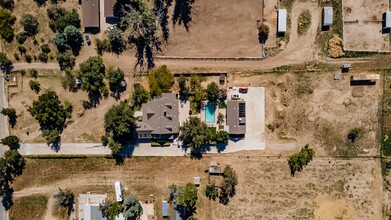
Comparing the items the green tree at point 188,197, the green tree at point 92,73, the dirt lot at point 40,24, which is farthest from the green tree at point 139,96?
the green tree at point 188,197

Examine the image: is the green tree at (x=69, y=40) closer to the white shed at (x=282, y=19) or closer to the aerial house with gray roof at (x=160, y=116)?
the aerial house with gray roof at (x=160, y=116)

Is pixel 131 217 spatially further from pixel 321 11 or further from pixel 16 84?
pixel 321 11

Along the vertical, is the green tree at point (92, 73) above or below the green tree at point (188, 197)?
above

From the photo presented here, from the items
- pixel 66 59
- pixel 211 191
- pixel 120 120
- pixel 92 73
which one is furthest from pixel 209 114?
pixel 66 59

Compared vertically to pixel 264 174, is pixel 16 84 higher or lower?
higher

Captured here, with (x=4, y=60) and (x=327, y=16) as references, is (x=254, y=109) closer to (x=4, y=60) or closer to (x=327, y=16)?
(x=327, y=16)

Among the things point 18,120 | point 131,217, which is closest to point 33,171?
point 18,120
